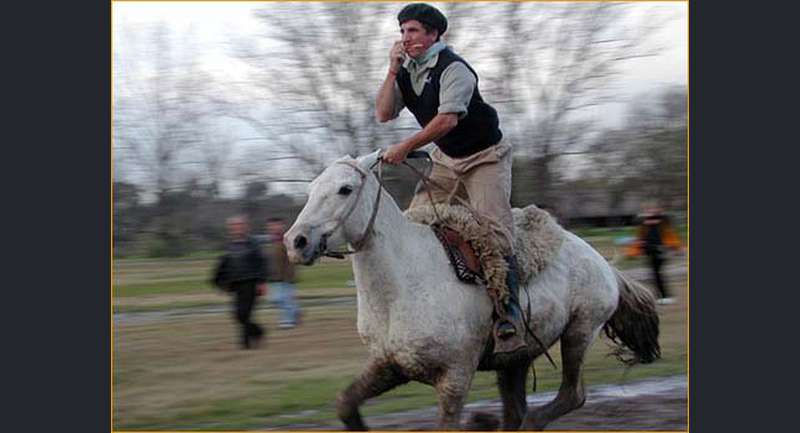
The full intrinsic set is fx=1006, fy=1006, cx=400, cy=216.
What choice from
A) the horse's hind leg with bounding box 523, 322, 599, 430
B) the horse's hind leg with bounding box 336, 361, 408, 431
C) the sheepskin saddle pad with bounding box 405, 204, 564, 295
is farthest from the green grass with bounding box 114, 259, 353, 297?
the horse's hind leg with bounding box 336, 361, 408, 431

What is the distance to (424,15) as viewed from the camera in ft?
20.9

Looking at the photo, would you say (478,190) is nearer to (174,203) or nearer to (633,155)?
(174,203)

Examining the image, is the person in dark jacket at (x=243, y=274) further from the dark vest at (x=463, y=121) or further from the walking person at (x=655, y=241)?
the walking person at (x=655, y=241)

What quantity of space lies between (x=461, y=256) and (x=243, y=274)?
A: 18.8 feet

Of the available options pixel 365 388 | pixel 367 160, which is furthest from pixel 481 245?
pixel 365 388

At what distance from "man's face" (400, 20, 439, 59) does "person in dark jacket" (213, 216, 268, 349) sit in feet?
18.8

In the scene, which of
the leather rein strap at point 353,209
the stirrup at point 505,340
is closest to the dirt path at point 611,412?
the stirrup at point 505,340

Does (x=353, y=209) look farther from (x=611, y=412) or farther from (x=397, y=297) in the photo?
(x=611, y=412)

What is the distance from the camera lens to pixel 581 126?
1605 cm

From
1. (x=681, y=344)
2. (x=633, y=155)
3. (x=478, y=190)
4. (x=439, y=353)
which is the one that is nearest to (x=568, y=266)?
(x=478, y=190)

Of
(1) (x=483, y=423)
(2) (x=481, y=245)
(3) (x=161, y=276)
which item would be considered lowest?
(3) (x=161, y=276)

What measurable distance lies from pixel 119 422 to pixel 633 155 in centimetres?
1144

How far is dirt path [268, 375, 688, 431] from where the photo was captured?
766cm

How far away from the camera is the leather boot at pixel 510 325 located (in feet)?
20.7
